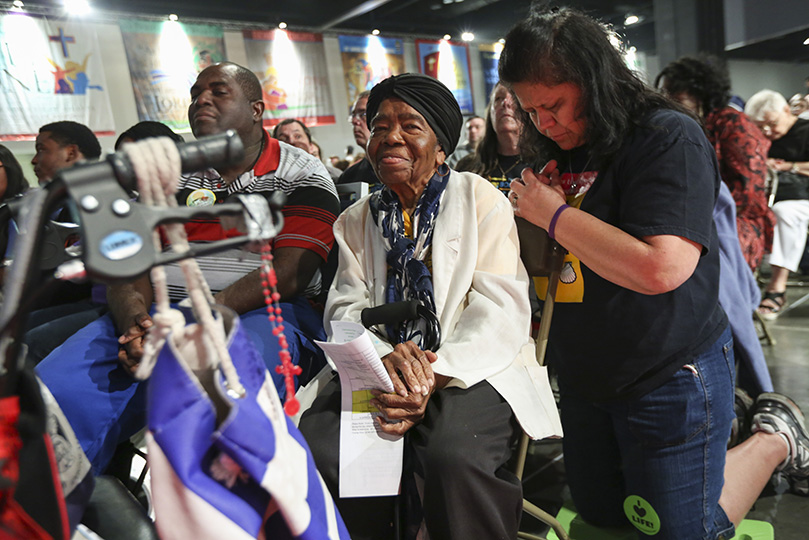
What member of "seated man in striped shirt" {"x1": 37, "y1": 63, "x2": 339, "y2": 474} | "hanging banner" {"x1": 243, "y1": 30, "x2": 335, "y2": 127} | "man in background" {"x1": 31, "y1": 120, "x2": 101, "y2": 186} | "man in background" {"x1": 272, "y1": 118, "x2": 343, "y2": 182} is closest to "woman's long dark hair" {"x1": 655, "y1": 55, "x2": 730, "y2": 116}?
"seated man in striped shirt" {"x1": 37, "y1": 63, "x2": 339, "y2": 474}

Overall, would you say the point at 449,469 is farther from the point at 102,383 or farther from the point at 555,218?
the point at 102,383

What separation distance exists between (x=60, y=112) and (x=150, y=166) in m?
7.70

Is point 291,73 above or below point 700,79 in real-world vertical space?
above

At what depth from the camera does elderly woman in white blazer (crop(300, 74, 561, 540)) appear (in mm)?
1343

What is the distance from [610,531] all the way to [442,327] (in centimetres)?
93

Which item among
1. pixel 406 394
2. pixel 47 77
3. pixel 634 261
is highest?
pixel 47 77

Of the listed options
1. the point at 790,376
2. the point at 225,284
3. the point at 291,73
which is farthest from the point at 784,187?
the point at 291,73

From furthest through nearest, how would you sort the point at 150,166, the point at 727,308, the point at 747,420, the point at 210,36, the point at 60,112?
the point at 210,36, the point at 60,112, the point at 747,420, the point at 727,308, the point at 150,166

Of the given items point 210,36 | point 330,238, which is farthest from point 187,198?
point 210,36

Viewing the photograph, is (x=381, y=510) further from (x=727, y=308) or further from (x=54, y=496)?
(x=727, y=308)

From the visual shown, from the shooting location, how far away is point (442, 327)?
1.57m

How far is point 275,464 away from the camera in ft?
2.10

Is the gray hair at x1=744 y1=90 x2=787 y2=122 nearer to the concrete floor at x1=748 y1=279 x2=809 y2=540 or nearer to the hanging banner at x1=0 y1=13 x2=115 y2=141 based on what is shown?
the concrete floor at x1=748 y1=279 x2=809 y2=540

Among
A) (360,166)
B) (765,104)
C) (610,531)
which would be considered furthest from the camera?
(765,104)
